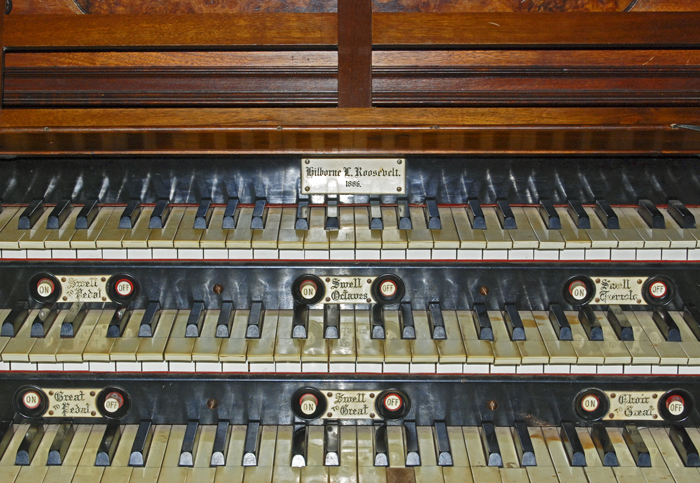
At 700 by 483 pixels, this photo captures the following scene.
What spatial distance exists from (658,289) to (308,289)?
1240mm

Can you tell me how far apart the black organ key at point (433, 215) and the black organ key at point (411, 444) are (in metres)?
0.74

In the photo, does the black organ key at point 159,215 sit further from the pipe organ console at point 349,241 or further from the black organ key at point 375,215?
the black organ key at point 375,215

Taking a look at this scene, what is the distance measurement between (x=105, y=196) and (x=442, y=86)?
1295 millimetres

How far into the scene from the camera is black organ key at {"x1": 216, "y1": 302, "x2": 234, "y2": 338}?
2.48m

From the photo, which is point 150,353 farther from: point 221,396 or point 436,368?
point 436,368

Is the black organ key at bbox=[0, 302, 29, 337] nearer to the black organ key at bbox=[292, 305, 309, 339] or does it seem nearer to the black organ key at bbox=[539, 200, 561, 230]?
the black organ key at bbox=[292, 305, 309, 339]

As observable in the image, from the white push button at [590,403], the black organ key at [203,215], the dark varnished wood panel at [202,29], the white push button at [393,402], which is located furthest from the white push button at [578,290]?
the black organ key at [203,215]

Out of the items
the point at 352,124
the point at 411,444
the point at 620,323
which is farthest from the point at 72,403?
the point at 620,323

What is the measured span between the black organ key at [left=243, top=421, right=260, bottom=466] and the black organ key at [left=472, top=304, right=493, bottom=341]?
0.89m

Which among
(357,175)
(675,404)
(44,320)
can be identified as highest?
(357,175)

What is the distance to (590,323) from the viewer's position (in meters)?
2.50

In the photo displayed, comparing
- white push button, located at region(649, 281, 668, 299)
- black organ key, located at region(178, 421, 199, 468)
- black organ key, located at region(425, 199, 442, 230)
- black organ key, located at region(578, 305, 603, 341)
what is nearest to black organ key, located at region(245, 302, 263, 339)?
black organ key, located at region(178, 421, 199, 468)

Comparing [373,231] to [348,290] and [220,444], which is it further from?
[220,444]

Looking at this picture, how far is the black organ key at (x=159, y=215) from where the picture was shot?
8.07 ft
